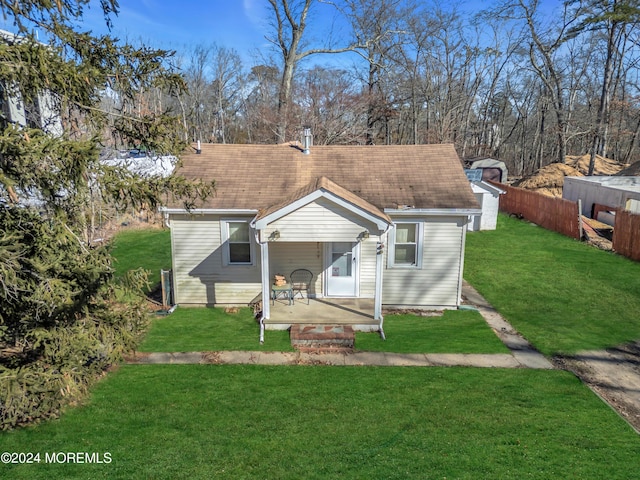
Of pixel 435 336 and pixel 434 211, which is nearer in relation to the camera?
pixel 435 336

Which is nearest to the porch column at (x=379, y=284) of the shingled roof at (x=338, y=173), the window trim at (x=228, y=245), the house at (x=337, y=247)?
the house at (x=337, y=247)

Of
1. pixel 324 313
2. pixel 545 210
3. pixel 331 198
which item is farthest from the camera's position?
pixel 545 210


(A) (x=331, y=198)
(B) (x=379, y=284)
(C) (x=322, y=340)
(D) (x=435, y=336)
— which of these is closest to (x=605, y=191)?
(D) (x=435, y=336)

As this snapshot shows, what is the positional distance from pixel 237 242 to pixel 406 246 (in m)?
4.91

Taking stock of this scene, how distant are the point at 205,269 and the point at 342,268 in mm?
3996

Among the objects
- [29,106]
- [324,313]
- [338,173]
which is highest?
[29,106]

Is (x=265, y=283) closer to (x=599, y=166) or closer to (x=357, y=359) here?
(x=357, y=359)

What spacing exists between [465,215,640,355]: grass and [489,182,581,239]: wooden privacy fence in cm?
102

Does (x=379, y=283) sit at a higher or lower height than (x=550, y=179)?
lower

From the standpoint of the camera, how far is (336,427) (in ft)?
22.5

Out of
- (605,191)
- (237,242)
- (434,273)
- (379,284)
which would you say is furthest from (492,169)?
(237,242)

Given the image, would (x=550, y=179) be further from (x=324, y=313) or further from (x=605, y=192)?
(x=324, y=313)

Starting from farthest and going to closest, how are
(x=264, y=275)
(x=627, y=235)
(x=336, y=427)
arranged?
1. (x=627, y=235)
2. (x=264, y=275)
3. (x=336, y=427)

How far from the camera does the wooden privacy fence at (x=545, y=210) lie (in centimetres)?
2184
